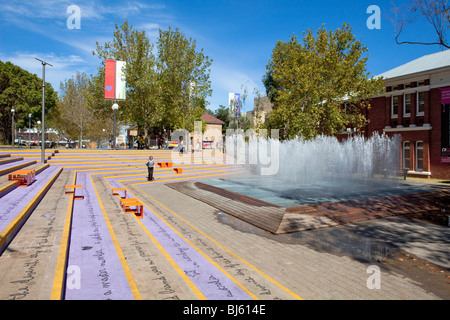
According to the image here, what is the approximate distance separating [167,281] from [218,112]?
83.7 m

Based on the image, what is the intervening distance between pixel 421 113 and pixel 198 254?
26978 mm

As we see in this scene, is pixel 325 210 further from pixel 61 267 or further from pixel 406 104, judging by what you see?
pixel 406 104

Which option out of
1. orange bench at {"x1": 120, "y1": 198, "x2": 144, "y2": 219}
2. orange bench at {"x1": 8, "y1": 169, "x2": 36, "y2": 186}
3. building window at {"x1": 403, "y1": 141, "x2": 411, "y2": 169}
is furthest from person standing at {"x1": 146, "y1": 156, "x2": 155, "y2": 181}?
building window at {"x1": 403, "y1": 141, "x2": 411, "y2": 169}

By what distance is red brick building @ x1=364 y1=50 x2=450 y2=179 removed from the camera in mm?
23375

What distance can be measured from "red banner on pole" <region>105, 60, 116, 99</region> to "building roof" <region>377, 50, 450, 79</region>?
28476 millimetres

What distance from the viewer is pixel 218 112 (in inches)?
3433

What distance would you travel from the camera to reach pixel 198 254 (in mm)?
6746

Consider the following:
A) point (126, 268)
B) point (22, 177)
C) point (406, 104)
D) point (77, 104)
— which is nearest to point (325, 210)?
point (126, 268)

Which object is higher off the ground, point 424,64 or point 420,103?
point 424,64

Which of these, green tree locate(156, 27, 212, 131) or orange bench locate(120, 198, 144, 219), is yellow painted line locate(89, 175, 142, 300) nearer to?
orange bench locate(120, 198, 144, 219)

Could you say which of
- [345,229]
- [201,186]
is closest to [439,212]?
[345,229]

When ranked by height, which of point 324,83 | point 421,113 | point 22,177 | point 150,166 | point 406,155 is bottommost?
point 22,177

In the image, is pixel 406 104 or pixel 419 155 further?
pixel 406 104

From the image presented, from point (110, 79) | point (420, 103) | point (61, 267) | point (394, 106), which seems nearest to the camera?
point (61, 267)
